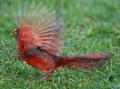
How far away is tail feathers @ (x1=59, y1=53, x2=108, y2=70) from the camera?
18.2 ft

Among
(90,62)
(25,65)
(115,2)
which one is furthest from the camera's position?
(115,2)

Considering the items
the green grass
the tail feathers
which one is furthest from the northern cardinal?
the green grass

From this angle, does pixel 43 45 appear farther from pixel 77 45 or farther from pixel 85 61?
pixel 77 45

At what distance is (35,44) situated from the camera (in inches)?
220

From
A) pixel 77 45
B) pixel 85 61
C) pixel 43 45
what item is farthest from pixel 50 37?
pixel 77 45

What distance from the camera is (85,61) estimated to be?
5590 mm

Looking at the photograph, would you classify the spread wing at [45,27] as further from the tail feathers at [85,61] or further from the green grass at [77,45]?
the green grass at [77,45]

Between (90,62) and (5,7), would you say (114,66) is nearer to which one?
(90,62)

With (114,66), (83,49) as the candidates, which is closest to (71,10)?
(83,49)

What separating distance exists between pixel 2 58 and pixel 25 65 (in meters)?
0.34

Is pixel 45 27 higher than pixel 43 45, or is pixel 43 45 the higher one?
pixel 45 27

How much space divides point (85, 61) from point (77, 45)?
1.75 m

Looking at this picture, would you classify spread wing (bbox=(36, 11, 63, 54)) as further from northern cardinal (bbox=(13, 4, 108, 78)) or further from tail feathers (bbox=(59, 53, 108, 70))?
tail feathers (bbox=(59, 53, 108, 70))

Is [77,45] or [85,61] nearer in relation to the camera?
[85,61]
